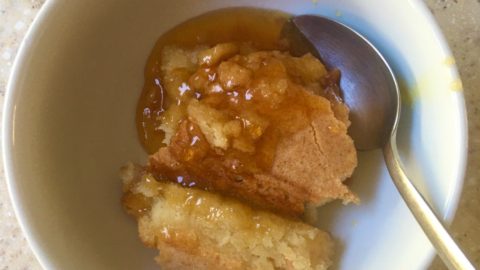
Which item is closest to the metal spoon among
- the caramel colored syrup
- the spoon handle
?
the spoon handle

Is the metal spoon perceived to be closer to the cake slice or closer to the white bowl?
the white bowl

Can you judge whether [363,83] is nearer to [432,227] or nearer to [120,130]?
[432,227]

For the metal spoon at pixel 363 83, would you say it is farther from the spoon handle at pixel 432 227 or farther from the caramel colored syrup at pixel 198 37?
the caramel colored syrup at pixel 198 37

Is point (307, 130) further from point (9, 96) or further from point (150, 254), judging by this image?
point (9, 96)

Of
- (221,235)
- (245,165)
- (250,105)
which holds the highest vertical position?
(250,105)

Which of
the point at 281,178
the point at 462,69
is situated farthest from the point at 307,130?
the point at 462,69

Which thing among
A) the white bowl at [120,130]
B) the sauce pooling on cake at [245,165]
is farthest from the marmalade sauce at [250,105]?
the white bowl at [120,130]

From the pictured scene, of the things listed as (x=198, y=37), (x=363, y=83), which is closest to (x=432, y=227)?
(x=363, y=83)
